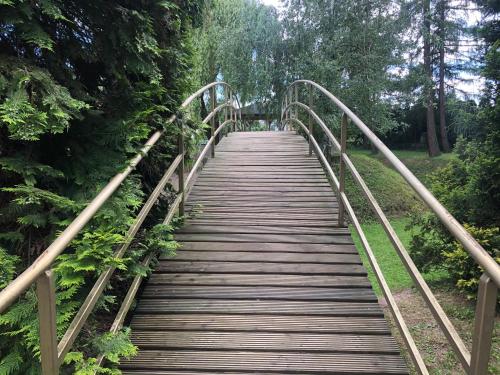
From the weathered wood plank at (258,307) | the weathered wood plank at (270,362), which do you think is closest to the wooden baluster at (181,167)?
the weathered wood plank at (258,307)

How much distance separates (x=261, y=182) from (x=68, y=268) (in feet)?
10.2

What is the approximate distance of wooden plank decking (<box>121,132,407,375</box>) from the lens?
2.26 meters

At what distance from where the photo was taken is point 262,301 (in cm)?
270

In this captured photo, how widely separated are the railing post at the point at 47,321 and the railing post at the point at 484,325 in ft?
4.42

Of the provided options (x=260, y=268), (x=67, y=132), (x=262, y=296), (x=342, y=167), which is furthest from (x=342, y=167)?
(x=67, y=132)

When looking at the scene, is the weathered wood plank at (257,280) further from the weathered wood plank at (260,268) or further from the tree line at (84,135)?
the tree line at (84,135)

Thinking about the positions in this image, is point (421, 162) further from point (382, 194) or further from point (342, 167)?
point (342, 167)

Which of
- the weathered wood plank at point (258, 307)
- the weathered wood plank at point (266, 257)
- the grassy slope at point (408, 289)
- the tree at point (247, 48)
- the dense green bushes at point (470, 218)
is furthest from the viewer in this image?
the tree at point (247, 48)

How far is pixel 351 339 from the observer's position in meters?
2.38

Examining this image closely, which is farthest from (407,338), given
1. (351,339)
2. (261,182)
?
(261,182)

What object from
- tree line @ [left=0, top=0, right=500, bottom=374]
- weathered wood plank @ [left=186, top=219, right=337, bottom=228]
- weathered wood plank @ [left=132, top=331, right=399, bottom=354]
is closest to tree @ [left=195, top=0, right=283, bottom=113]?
tree line @ [left=0, top=0, right=500, bottom=374]

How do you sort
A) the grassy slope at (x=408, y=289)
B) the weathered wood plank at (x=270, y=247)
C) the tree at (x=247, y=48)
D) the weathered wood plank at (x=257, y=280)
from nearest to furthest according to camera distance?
the weathered wood plank at (x=257, y=280), the weathered wood plank at (x=270, y=247), the grassy slope at (x=408, y=289), the tree at (x=247, y=48)

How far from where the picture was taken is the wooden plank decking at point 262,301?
226 cm

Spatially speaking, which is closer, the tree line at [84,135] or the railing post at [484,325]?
the railing post at [484,325]
